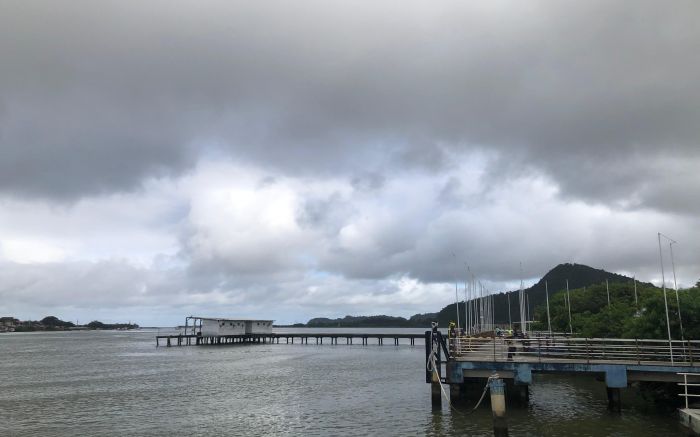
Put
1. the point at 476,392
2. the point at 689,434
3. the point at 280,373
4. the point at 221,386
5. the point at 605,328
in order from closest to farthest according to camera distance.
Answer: the point at 689,434 < the point at 476,392 < the point at 605,328 < the point at 221,386 < the point at 280,373

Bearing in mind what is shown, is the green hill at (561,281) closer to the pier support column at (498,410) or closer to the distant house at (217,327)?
the distant house at (217,327)

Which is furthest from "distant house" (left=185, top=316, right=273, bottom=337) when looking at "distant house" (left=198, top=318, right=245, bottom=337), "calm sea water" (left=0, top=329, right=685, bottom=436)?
"calm sea water" (left=0, top=329, right=685, bottom=436)

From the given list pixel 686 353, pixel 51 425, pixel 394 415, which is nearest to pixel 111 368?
pixel 51 425

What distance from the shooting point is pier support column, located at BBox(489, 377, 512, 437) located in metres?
20.8

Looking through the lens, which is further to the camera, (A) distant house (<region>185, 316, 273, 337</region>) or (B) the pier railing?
(A) distant house (<region>185, 316, 273, 337</region>)

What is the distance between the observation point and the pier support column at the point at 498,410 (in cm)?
2084

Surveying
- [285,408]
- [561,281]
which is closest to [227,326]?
[285,408]

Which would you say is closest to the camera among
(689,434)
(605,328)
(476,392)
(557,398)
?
(689,434)

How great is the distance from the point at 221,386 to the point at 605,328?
104ft

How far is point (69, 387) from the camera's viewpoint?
45.4 meters

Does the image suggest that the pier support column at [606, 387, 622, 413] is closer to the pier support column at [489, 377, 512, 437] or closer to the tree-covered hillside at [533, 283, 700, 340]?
the tree-covered hillside at [533, 283, 700, 340]

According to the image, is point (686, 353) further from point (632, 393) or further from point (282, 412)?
point (282, 412)

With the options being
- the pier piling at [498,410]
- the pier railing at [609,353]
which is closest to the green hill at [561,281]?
the pier railing at [609,353]

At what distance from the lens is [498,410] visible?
2109 cm
